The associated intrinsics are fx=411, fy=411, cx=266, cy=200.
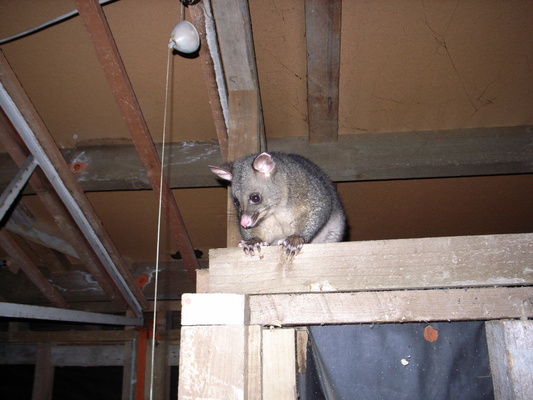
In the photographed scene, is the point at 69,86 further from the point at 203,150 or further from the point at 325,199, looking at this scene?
the point at 325,199

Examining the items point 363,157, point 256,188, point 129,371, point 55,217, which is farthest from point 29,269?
point 363,157

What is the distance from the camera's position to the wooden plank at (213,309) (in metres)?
1.49

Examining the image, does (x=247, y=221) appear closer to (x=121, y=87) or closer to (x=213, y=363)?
(x=213, y=363)

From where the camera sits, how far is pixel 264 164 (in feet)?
8.57

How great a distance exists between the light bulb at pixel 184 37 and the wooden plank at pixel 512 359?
229 centimetres

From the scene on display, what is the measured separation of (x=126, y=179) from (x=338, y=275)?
3.15m

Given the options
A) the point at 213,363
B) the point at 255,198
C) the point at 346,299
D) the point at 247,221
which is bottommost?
the point at 213,363

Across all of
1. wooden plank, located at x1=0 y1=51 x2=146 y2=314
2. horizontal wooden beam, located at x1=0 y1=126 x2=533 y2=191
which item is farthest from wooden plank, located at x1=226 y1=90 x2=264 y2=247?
wooden plank, located at x1=0 y1=51 x2=146 y2=314

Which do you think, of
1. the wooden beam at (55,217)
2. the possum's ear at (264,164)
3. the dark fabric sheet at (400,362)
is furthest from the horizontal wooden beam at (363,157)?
the dark fabric sheet at (400,362)

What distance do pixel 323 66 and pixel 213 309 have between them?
236cm

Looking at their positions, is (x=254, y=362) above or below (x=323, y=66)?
below

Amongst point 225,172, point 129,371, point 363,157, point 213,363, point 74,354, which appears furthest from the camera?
point 74,354

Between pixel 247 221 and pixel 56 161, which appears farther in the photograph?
pixel 56 161

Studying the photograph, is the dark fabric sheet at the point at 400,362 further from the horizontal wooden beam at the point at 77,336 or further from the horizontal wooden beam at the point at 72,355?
the horizontal wooden beam at the point at 72,355
